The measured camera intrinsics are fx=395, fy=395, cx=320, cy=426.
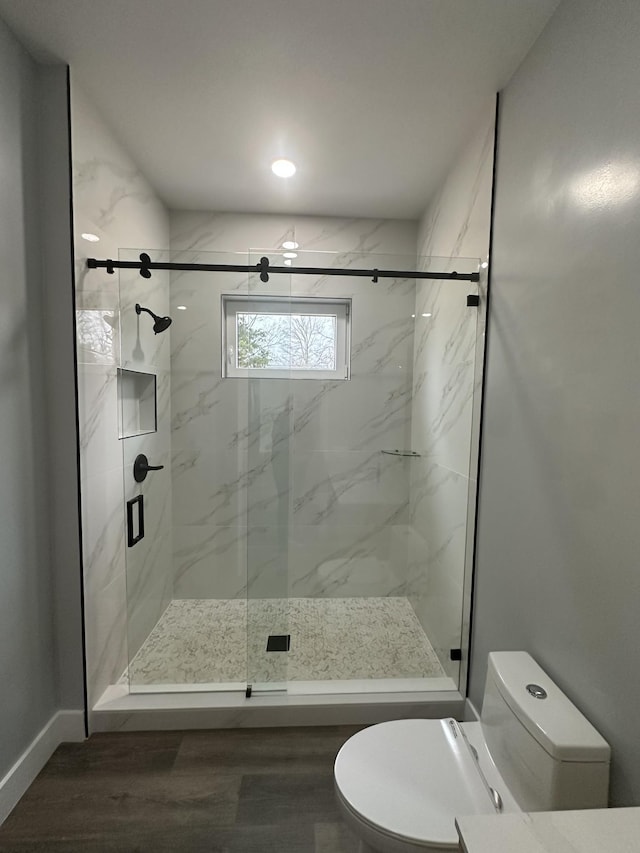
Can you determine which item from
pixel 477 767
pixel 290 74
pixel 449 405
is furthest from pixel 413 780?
pixel 290 74

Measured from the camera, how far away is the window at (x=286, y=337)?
213 centimetres

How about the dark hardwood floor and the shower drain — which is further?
the shower drain

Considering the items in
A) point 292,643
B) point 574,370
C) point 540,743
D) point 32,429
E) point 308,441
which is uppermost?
point 574,370

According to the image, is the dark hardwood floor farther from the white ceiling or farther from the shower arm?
the white ceiling

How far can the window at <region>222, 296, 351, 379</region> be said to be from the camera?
2129 millimetres

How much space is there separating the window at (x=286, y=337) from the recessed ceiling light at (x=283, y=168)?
25.2 inches

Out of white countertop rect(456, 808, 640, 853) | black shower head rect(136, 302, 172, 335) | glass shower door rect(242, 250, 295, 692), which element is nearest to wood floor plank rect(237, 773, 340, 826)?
glass shower door rect(242, 250, 295, 692)

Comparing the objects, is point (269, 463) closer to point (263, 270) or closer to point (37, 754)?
point (263, 270)

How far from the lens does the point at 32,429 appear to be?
4.83ft

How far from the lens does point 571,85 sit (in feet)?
3.75

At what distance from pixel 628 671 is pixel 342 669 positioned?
4.63 ft

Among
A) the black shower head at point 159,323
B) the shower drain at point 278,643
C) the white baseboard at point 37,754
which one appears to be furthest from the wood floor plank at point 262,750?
the black shower head at point 159,323

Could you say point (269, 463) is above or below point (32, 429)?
below

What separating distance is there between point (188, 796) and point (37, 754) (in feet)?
1.99
